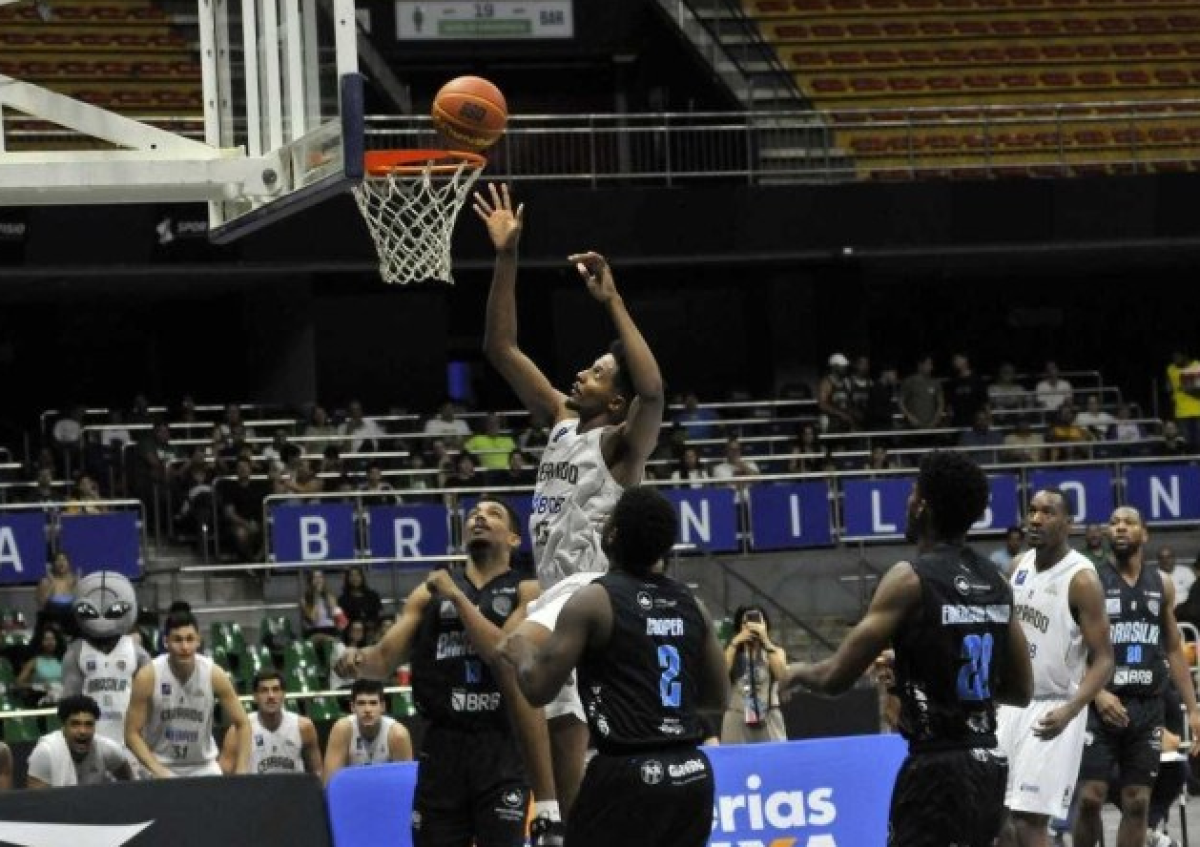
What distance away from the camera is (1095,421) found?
27.3 meters

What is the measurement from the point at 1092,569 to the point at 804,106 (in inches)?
713

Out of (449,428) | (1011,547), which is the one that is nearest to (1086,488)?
(1011,547)

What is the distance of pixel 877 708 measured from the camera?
19.0 meters

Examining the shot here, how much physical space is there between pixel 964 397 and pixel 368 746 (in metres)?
15.0

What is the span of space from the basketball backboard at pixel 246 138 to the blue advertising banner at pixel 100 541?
10410mm

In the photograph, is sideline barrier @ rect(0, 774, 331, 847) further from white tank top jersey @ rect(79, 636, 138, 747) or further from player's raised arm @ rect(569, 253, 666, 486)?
white tank top jersey @ rect(79, 636, 138, 747)

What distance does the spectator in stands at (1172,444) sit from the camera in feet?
86.7

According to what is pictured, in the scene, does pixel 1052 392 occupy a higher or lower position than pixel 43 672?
higher

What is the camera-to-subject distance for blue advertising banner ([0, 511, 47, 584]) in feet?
70.5

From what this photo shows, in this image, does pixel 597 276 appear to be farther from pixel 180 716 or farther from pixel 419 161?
pixel 180 716

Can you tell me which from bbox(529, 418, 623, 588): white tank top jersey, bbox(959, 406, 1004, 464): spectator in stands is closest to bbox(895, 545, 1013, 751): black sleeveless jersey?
bbox(529, 418, 623, 588): white tank top jersey

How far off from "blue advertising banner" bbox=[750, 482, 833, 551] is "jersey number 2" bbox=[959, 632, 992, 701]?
15.8 meters

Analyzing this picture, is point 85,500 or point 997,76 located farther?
point 997,76

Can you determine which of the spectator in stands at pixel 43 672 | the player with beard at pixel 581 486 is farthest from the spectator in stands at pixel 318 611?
the player with beard at pixel 581 486
